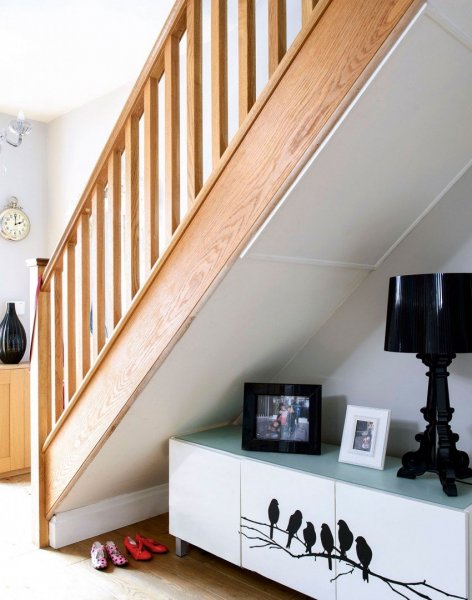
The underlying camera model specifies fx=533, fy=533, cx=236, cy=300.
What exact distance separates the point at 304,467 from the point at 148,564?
2.89 ft

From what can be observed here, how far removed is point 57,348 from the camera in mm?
2477

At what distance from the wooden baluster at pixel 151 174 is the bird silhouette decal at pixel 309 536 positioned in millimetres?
1086

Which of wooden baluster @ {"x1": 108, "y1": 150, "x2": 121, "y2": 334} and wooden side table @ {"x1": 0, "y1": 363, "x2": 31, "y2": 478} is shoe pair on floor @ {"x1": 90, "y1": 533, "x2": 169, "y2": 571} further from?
wooden side table @ {"x1": 0, "y1": 363, "x2": 31, "y2": 478}

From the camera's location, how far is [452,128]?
5.54ft

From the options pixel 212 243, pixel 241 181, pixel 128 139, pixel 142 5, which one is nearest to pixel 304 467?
pixel 212 243

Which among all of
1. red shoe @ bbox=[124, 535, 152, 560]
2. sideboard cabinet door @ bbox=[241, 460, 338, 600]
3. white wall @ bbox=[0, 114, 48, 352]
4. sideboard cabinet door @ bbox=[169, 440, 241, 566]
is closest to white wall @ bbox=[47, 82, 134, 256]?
white wall @ bbox=[0, 114, 48, 352]

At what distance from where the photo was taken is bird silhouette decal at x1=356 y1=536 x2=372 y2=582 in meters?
1.72

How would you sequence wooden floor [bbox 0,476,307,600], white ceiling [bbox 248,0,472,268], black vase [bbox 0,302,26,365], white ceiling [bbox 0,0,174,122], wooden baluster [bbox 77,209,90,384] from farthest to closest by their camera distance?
black vase [bbox 0,302,26,365] < white ceiling [bbox 0,0,174,122] < wooden baluster [bbox 77,209,90,384] < wooden floor [bbox 0,476,307,600] < white ceiling [bbox 248,0,472,268]

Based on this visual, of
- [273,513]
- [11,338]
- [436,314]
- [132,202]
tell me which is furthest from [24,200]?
[436,314]

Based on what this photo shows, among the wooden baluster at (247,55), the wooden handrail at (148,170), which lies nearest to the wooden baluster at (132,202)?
the wooden handrail at (148,170)

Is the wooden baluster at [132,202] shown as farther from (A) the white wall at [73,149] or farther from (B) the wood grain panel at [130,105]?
(A) the white wall at [73,149]

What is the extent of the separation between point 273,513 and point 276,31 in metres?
1.64

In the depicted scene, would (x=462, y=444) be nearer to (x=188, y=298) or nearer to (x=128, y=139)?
(x=188, y=298)

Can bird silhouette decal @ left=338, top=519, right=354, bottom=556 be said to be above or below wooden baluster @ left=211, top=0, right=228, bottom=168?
below
